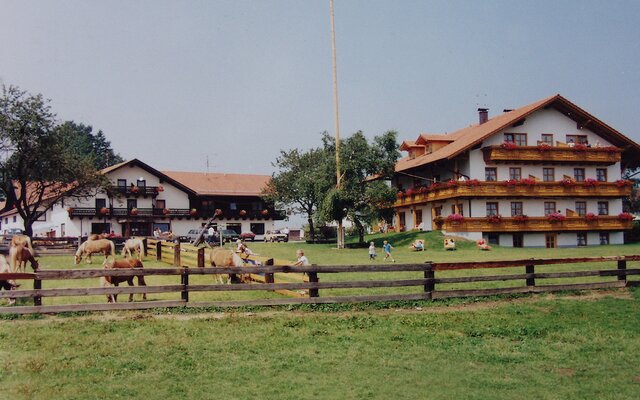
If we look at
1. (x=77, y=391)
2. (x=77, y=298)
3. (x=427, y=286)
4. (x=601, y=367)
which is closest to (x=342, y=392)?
(x=77, y=391)

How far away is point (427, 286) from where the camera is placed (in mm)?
16875

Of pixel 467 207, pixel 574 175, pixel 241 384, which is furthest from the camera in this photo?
pixel 574 175

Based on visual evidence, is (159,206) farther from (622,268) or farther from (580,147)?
(622,268)

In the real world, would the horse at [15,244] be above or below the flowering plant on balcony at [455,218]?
below

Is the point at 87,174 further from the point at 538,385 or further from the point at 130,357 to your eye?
the point at 538,385

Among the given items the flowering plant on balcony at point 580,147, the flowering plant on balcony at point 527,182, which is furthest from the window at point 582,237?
the flowering plant on balcony at point 580,147

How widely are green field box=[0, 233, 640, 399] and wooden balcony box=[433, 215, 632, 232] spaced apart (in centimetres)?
2865

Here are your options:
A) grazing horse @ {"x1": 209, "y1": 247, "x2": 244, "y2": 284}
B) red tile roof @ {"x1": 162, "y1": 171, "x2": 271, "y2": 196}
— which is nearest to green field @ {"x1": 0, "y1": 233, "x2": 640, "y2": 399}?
grazing horse @ {"x1": 209, "y1": 247, "x2": 244, "y2": 284}

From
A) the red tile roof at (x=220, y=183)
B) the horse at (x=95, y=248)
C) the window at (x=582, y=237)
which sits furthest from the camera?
the red tile roof at (x=220, y=183)

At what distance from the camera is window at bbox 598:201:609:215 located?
49.5 metres

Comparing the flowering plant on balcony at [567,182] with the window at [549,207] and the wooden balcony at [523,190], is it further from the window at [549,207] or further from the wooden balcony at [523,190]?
the window at [549,207]

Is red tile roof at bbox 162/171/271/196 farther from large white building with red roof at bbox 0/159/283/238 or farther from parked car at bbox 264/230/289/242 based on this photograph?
parked car at bbox 264/230/289/242

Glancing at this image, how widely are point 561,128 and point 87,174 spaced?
128 ft

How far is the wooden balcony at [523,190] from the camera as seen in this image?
45.3m
